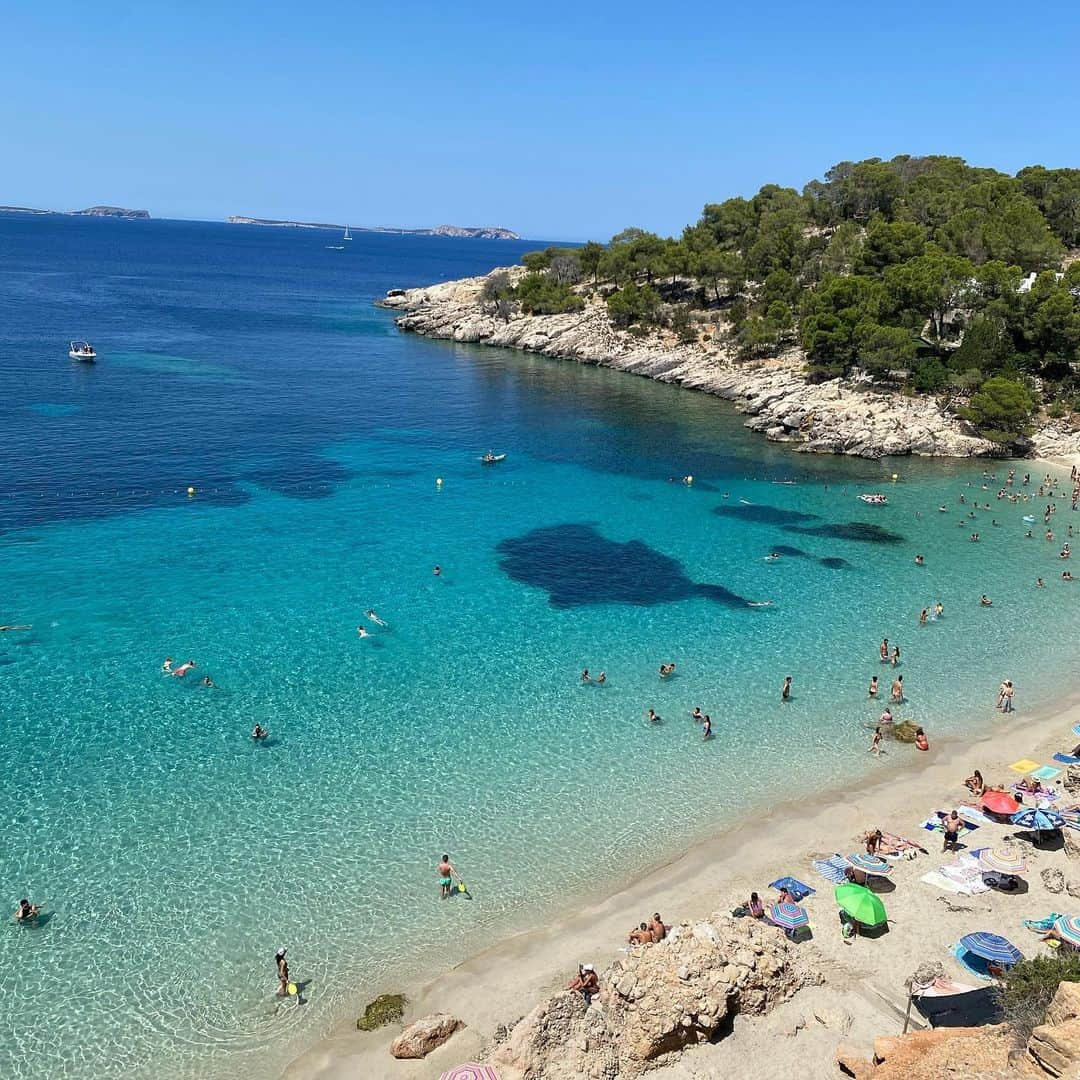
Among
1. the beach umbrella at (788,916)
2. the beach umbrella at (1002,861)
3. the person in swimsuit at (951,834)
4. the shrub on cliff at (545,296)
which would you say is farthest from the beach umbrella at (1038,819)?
the shrub on cliff at (545,296)

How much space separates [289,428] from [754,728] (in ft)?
167

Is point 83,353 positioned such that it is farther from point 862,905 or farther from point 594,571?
point 862,905

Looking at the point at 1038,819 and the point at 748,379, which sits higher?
the point at 748,379

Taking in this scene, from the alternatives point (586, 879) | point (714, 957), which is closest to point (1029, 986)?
point (714, 957)

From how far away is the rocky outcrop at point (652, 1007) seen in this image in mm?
15445

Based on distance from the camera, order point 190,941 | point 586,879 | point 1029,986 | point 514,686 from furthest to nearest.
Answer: point 514,686 < point 586,879 < point 190,941 < point 1029,986

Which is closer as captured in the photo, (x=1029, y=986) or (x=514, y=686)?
(x=1029, y=986)

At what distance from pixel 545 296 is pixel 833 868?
10397 cm

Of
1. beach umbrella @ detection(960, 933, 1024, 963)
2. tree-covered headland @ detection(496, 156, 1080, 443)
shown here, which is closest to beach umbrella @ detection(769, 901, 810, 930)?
beach umbrella @ detection(960, 933, 1024, 963)

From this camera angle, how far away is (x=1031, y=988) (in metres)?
15.1

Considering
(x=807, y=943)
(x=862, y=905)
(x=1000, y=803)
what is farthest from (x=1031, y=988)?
(x=1000, y=803)

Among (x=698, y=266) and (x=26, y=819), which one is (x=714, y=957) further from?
(x=698, y=266)

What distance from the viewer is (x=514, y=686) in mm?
31922

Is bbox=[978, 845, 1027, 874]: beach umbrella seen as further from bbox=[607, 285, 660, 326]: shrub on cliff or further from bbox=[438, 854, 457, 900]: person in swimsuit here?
bbox=[607, 285, 660, 326]: shrub on cliff
